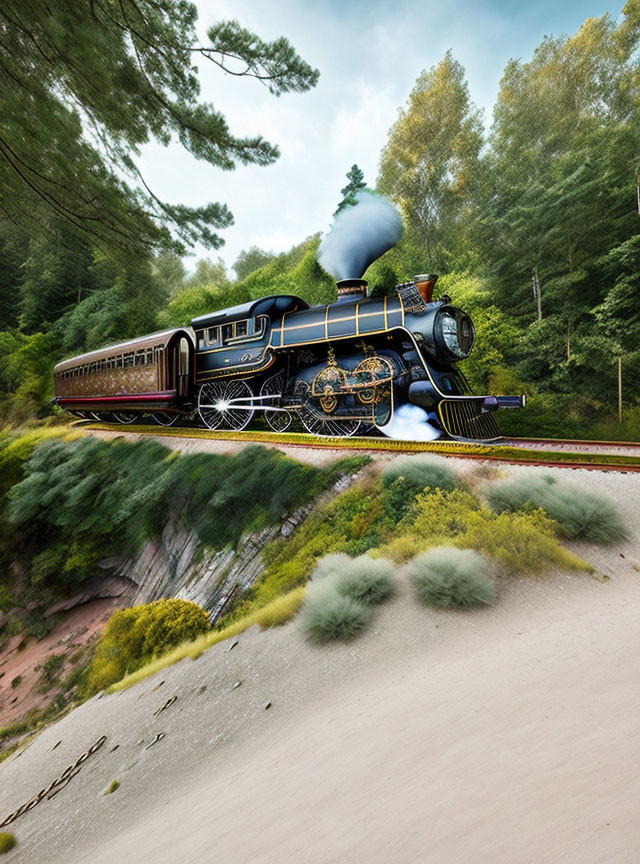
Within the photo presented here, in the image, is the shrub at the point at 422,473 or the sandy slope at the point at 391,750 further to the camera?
the shrub at the point at 422,473

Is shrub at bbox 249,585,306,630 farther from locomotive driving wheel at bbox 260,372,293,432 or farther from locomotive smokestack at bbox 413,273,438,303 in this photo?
locomotive smokestack at bbox 413,273,438,303

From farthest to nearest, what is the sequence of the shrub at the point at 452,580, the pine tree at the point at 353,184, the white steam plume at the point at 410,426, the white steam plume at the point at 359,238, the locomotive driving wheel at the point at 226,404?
1. the pine tree at the point at 353,184
2. the locomotive driving wheel at the point at 226,404
3. the white steam plume at the point at 359,238
4. the white steam plume at the point at 410,426
5. the shrub at the point at 452,580

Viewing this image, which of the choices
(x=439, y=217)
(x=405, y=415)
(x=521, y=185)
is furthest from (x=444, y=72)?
(x=405, y=415)

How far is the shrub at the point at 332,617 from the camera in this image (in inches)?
120

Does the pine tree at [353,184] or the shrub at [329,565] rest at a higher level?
the pine tree at [353,184]

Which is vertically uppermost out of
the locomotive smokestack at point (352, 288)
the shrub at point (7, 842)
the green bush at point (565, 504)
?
the locomotive smokestack at point (352, 288)

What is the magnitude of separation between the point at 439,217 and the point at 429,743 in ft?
64.5

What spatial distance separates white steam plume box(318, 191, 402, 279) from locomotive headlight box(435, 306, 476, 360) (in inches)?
93.8

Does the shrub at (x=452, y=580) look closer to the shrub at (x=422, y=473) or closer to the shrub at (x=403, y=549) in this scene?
the shrub at (x=403, y=549)

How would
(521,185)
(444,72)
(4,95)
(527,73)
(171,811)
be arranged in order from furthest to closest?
(444,72) → (527,73) → (521,185) → (4,95) → (171,811)

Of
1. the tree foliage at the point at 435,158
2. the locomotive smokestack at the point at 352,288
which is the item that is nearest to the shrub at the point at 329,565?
the locomotive smokestack at the point at 352,288

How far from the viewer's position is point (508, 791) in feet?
5.10

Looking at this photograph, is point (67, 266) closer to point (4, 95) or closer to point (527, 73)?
point (4, 95)

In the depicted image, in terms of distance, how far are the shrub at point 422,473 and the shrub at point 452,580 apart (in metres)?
1.35
